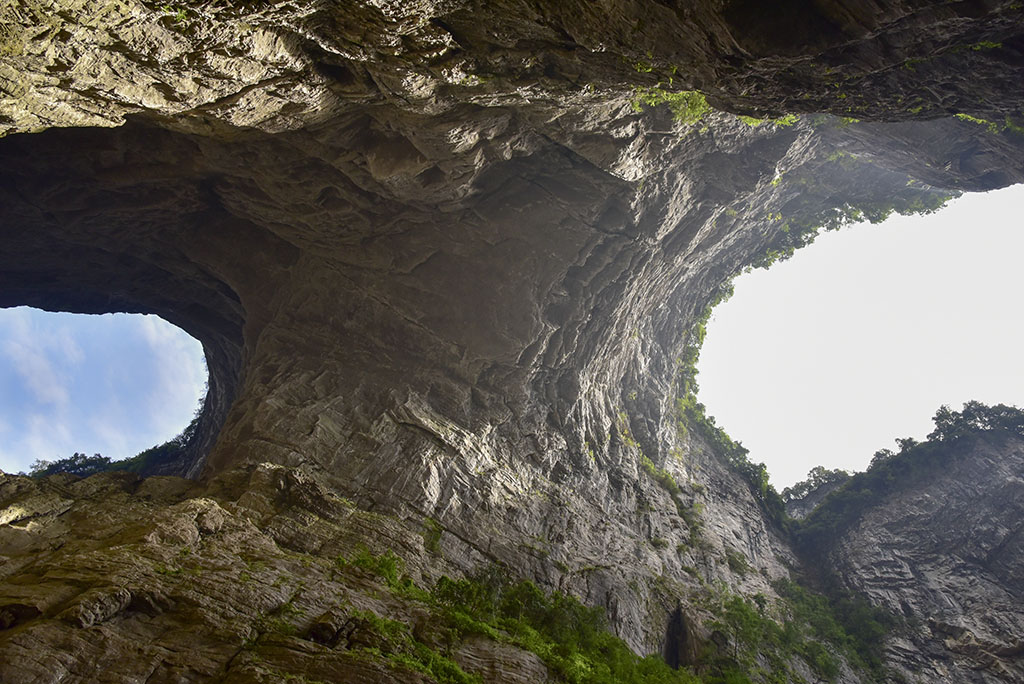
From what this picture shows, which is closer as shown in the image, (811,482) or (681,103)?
(681,103)

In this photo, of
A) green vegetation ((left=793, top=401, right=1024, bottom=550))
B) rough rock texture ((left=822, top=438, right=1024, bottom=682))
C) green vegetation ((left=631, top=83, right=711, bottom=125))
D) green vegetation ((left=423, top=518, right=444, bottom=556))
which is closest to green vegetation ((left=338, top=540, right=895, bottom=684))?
green vegetation ((left=423, top=518, right=444, bottom=556))

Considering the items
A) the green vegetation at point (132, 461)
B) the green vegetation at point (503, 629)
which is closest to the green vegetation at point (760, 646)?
the green vegetation at point (503, 629)

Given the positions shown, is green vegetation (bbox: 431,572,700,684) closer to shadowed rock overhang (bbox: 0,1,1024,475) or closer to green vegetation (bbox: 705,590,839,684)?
green vegetation (bbox: 705,590,839,684)

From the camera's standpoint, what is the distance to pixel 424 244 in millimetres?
19469

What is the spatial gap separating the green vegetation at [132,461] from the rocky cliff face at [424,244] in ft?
8.64

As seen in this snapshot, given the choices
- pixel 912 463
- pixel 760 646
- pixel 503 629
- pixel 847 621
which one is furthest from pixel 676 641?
pixel 912 463

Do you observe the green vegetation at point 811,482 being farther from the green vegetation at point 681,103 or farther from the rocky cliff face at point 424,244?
the green vegetation at point 681,103

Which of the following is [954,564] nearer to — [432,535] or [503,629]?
[503,629]

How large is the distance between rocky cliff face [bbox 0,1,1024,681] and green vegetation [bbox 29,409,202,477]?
2633 millimetres

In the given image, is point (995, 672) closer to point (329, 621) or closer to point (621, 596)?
point (621, 596)

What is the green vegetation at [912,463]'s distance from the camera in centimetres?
3056

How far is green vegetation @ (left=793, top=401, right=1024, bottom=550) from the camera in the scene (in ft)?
100

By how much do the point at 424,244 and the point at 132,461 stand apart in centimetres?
2291

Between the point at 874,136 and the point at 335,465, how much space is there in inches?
894
